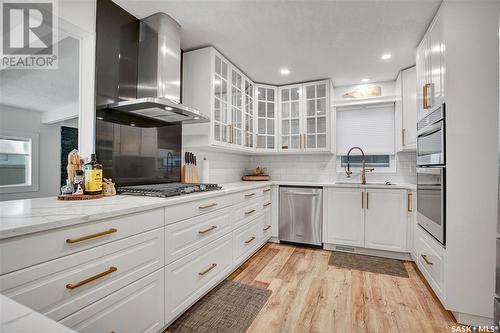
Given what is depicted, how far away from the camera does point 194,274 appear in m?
1.77

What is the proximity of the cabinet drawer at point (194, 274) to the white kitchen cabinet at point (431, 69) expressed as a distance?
2.15m

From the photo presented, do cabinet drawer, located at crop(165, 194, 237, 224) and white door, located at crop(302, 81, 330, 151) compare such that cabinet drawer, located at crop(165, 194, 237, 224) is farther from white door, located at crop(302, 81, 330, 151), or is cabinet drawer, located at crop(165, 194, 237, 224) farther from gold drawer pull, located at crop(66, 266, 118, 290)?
white door, located at crop(302, 81, 330, 151)

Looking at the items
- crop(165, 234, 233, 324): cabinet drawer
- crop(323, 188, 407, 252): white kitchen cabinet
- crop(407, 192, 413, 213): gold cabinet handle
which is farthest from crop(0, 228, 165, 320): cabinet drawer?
crop(407, 192, 413, 213): gold cabinet handle

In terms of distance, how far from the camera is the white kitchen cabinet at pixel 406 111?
2912 millimetres

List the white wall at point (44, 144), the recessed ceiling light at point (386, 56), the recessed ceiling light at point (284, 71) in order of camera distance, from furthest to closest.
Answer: the recessed ceiling light at point (284, 71) < the recessed ceiling light at point (386, 56) < the white wall at point (44, 144)

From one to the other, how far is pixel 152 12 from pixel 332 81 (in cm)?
261

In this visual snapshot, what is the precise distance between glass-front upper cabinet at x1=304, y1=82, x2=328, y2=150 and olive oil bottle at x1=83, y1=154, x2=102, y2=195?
109 inches

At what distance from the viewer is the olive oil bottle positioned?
1560 mm

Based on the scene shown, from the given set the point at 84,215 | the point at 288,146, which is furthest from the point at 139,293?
the point at 288,146

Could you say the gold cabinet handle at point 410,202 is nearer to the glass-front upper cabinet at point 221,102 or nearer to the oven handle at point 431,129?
the oven handle at point 431,129

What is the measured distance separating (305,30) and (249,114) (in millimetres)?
1458

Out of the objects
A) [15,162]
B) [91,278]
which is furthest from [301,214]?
[15,162]

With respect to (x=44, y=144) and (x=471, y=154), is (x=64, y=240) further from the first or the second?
(x=471, y=154)

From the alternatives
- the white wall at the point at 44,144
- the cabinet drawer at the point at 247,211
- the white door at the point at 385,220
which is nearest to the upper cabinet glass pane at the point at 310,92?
the white door at the point at 385,220
